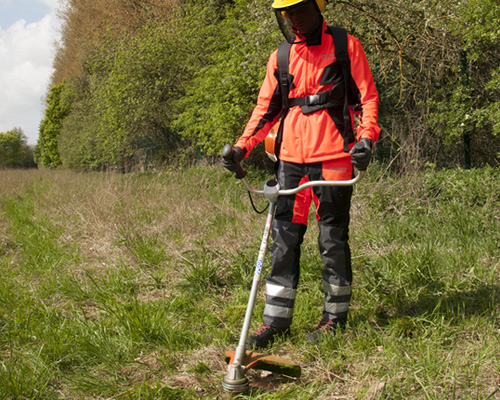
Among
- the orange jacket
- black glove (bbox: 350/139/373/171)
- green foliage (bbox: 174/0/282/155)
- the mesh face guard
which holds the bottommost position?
black glove (bbox: 350/139/373/171)

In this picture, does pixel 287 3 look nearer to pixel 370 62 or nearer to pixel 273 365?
pixel 273 365

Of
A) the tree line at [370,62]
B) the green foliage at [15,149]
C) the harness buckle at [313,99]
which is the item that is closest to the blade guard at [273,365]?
the harness buckle at [313,99]

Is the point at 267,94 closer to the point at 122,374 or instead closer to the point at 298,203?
the point at 298,203

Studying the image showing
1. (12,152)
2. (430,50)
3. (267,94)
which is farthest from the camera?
(12,152)

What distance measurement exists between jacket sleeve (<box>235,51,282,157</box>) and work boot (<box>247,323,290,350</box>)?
3.66 feet

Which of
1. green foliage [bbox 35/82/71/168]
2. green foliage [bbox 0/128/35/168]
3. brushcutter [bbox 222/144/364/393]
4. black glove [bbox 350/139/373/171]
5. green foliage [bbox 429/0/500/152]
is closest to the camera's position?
brushcutter [bbox 222/144/364/393]

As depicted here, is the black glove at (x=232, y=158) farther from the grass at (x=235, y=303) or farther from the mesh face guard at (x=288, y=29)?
the grass at (x=235, y=303)

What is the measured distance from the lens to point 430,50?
22.8 ft

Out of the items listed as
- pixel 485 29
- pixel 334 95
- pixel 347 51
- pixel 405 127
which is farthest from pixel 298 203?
pixel 405 127

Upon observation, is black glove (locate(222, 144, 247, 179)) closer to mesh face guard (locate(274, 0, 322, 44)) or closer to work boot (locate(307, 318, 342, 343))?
mesh face guard (locate(274, 0, 322, 44))

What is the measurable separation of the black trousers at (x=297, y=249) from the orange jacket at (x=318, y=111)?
0.11 meters

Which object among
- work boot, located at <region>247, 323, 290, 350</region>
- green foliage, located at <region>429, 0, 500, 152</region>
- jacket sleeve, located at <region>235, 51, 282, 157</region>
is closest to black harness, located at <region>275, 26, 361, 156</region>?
jacket sleeve, located at <region>235, 51, 282, 157</region>

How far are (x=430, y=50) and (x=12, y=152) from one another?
62763 mm

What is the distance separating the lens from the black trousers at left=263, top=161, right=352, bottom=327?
2854 mm
